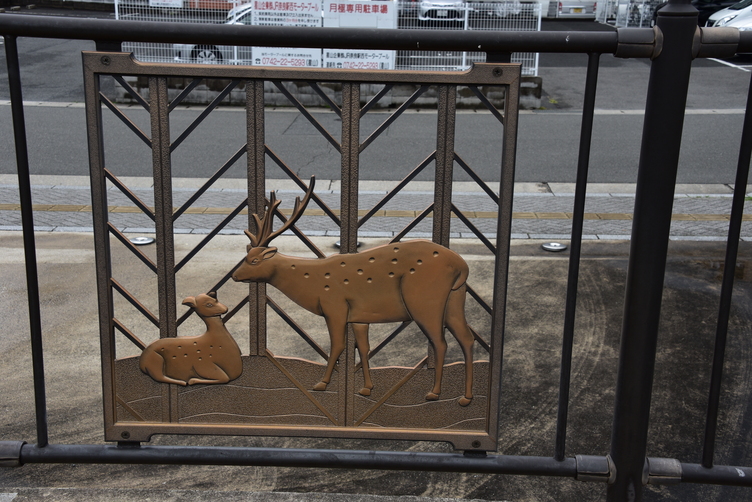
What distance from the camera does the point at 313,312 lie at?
82.9 inches

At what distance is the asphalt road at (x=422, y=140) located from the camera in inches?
337

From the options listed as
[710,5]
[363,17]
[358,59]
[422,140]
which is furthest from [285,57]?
[710,5]

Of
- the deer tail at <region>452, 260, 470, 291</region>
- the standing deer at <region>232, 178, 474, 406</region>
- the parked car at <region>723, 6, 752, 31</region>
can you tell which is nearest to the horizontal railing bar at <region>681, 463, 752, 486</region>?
the standing deer at <region>232, 178, 474, 406</region>

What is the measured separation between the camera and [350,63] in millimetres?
11055

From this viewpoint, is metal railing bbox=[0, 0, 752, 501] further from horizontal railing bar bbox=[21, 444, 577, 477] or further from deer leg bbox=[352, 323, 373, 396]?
deer leg bbox=[352, 323, 373, 396]

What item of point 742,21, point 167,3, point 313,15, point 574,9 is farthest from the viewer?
point 574,9

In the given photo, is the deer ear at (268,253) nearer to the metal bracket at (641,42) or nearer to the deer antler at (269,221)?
the deer antler at (269,221)

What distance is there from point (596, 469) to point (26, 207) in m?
1.69

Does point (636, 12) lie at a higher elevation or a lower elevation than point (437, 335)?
higher

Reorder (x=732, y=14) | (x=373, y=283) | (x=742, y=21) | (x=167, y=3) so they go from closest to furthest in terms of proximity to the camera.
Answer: (x=373, y=283) → (x=167, y=3) → (x=742, y=21) → (x=732, y=14)

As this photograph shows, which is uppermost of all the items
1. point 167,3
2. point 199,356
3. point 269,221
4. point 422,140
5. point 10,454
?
point 167,3

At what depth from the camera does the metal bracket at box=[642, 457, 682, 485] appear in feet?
7.04

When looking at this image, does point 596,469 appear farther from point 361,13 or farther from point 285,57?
point 361,13

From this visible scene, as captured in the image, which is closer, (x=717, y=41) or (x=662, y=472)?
(x=717, y=41)
